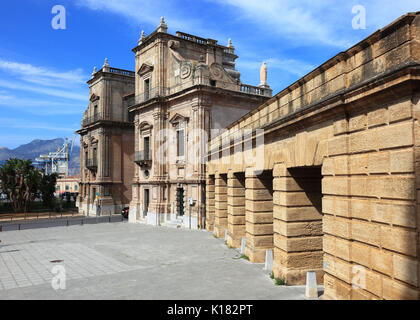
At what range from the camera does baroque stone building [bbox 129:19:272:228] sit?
2777 centimetres

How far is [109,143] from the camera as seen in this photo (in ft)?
143

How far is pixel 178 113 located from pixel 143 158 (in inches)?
252

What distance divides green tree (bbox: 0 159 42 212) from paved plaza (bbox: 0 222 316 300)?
82.1ft

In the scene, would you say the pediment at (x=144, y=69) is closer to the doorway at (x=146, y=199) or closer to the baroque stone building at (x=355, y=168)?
the doorway at (x=146, y=199)

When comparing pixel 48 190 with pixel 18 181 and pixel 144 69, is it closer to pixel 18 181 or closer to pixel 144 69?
pixel 18 181

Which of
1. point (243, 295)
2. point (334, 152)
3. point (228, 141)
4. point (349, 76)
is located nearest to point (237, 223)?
point (228, 141)

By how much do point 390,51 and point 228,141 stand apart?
11715 millimetres

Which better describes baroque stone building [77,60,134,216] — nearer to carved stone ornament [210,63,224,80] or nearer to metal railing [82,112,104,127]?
metal railing [82,112,104,127]

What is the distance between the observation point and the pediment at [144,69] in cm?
3291

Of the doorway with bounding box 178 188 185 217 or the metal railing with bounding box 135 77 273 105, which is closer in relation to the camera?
the metal railing with bounding box 135 77 273 105

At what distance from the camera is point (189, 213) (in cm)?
2784

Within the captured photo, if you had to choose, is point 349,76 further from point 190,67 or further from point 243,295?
point 190,67

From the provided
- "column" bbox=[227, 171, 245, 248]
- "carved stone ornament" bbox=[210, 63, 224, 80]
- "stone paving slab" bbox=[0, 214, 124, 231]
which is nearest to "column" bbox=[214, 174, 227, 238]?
"column" bbox=[227, 171, 245, 248]

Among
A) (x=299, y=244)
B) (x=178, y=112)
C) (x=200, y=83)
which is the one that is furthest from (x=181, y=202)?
(x=299, y=244)
